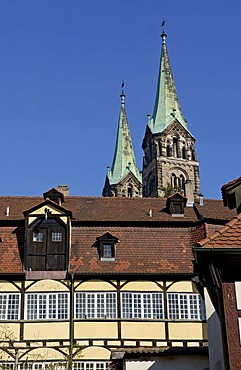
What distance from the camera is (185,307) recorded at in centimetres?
2886

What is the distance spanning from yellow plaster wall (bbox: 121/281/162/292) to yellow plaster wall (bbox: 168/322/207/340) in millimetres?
1815

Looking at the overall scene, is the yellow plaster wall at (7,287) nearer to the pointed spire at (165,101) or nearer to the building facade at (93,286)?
the building facade at (93,286)

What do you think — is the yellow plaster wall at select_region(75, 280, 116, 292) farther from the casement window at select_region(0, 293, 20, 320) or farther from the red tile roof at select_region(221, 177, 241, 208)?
the red tile roof at select_region(221, 177, 241, 208)

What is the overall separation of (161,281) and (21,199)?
31.7 ft

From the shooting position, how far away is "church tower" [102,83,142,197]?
105812 mm

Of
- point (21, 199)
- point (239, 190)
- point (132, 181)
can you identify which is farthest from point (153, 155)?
point (239, 190)

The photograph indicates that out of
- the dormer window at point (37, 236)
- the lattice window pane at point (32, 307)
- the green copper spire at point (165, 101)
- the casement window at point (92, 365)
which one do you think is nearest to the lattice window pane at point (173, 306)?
the casement window at point (92, 365)

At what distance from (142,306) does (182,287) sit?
6.91ft

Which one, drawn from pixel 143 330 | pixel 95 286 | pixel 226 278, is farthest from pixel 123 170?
pixel 226 278

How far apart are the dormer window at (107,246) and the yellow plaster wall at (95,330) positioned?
10.9 feet

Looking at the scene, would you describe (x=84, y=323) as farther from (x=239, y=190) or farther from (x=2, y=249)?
(x=239, y=190)

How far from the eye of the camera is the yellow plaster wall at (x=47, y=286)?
1133 inches

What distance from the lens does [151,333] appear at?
92.2 ft

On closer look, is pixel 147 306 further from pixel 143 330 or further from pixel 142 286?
pixel 143 330
